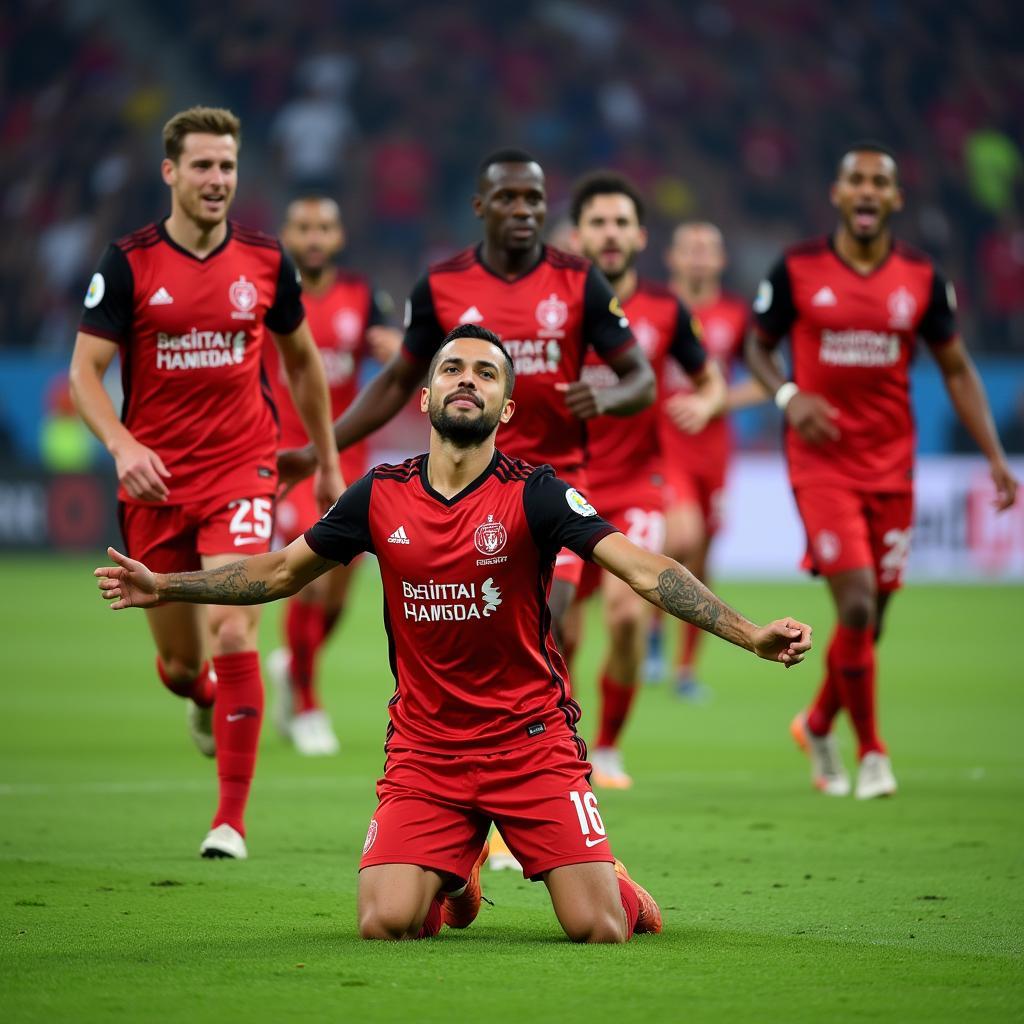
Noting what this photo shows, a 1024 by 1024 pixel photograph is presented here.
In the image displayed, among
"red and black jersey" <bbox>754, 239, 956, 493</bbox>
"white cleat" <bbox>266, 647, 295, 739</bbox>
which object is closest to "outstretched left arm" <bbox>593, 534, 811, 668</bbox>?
"red and black jersey" <bbox>754, 239, 956, 493</bbox>

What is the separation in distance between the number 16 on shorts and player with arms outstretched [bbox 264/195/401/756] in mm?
5180

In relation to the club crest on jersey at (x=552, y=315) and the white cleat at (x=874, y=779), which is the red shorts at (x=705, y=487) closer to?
the white cleat at (x=874, y=779)

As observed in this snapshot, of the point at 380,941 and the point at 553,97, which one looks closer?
the point at 380,941

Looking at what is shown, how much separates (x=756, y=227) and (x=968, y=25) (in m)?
5.25

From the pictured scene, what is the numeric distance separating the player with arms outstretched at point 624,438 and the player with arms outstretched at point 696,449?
113 inches

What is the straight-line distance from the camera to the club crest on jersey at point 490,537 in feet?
18.0

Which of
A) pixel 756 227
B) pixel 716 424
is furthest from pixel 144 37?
pixel 716 424

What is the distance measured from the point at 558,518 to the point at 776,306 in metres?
4.14

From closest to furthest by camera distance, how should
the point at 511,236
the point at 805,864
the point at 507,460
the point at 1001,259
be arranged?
1. the point at 507,460
2. the point at 805,864
3. the point at 511,236
4. the point at 1001,259

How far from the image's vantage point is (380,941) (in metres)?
5.31

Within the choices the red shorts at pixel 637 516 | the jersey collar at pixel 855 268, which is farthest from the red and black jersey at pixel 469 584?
the jersey collar at pixel 855 268

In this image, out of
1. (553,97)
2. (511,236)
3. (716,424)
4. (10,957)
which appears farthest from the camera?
(553,97)

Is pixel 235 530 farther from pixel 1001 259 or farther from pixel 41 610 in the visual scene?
pixel 1001 259

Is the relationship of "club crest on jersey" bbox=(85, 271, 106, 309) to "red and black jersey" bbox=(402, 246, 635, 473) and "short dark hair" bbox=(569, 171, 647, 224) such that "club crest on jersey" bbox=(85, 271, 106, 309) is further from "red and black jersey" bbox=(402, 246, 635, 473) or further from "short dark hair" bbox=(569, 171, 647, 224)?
"short dark hair" bbox=(569, 171, 647, 224)
